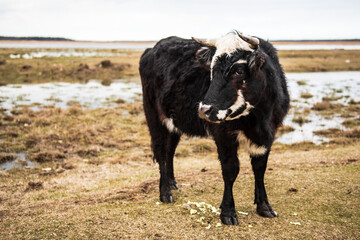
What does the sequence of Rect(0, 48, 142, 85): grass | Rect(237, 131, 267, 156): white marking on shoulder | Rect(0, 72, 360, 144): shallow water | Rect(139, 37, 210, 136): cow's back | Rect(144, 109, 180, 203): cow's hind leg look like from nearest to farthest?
1. Rect(237, 131, 267, 156): white marking on shoulder
2. Rect(139, 37, 210, 136): cow's back
3. Rect(144, 109, 180, 203): cow's hind leg
4. Rect(0, 72, 360, 144): shallow water
5. Rect(0, 48, 142, 85): grass

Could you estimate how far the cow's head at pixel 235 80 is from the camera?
14.4 feet

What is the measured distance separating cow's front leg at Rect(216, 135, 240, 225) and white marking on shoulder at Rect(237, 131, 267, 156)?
12cm

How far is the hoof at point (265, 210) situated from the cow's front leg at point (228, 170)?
0.53 m

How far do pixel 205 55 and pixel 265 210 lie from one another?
2889 millimetres

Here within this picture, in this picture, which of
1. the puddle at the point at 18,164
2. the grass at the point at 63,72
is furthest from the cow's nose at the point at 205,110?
the grass at the point at 63,72

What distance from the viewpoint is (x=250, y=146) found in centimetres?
512

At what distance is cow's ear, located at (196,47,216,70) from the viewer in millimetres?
5093

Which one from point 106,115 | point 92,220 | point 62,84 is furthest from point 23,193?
point 62,84

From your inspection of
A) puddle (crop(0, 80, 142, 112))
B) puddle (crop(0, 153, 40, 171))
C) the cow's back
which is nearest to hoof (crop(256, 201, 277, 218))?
the cow's back

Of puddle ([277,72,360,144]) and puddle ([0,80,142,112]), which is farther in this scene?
puddle ([0,80,142,112])

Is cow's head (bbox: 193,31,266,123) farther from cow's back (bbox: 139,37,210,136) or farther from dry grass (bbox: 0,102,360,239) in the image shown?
dry grass (bbox: 0,102,360,239)

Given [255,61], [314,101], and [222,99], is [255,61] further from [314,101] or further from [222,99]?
[314,101]

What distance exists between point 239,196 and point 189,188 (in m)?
1.17

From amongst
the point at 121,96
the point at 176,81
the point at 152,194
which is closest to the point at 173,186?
the point at 152,194
